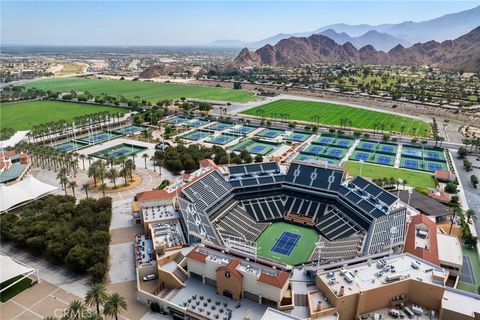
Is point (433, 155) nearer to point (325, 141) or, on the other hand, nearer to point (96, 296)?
point (325, 141)

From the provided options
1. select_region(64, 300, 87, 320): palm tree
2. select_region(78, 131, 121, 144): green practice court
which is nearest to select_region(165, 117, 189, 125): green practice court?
select_region(78, 131, 121, 144): green practice court

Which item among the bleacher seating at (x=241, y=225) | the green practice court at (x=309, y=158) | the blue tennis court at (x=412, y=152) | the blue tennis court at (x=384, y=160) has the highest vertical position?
the blue tennis court at (x=412, y=152)

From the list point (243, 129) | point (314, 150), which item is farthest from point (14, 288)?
point (243, 129)

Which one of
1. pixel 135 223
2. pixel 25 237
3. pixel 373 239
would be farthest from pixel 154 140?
pixel 373 239

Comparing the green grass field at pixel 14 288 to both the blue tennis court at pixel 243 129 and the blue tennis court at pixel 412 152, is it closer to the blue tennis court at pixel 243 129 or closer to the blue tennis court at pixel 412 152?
the blue tennis court at pixel 243 129

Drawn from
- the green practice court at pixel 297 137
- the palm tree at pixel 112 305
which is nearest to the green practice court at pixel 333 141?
the green practice court at pixel 297 137

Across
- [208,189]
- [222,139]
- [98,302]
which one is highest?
[208,189]
